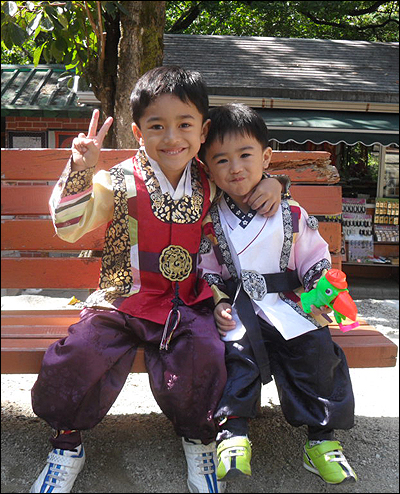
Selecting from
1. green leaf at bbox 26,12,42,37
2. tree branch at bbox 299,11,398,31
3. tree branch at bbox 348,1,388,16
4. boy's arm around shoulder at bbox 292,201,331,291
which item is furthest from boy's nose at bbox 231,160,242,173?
tree branch at bbox 348,1,388,16

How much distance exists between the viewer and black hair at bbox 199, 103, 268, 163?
2.07m

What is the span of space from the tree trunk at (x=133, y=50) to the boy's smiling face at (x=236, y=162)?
5.03 feet

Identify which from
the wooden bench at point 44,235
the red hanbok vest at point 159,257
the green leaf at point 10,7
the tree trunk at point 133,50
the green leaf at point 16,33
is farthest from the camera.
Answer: the tree trunk at point 133,50

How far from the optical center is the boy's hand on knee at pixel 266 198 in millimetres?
2080

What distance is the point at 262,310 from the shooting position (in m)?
2.03

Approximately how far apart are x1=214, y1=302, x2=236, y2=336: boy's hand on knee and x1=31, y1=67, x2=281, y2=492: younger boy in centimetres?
3

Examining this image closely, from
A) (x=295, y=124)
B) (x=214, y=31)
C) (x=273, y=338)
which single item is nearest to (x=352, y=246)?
(x=295, y=124)

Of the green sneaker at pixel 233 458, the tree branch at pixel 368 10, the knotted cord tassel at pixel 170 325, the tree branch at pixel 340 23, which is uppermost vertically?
the tree branch at pixel 368 10

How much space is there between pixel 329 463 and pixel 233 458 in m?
0.35

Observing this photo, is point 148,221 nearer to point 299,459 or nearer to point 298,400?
point 298,400

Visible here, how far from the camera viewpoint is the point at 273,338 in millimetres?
2021

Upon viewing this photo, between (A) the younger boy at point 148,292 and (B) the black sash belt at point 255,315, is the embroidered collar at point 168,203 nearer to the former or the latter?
(A) the younger boy at point 148,292

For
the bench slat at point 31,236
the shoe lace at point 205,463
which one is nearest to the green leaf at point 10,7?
the bench slat at point 31,236

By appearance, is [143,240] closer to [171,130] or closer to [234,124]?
[171,130]
